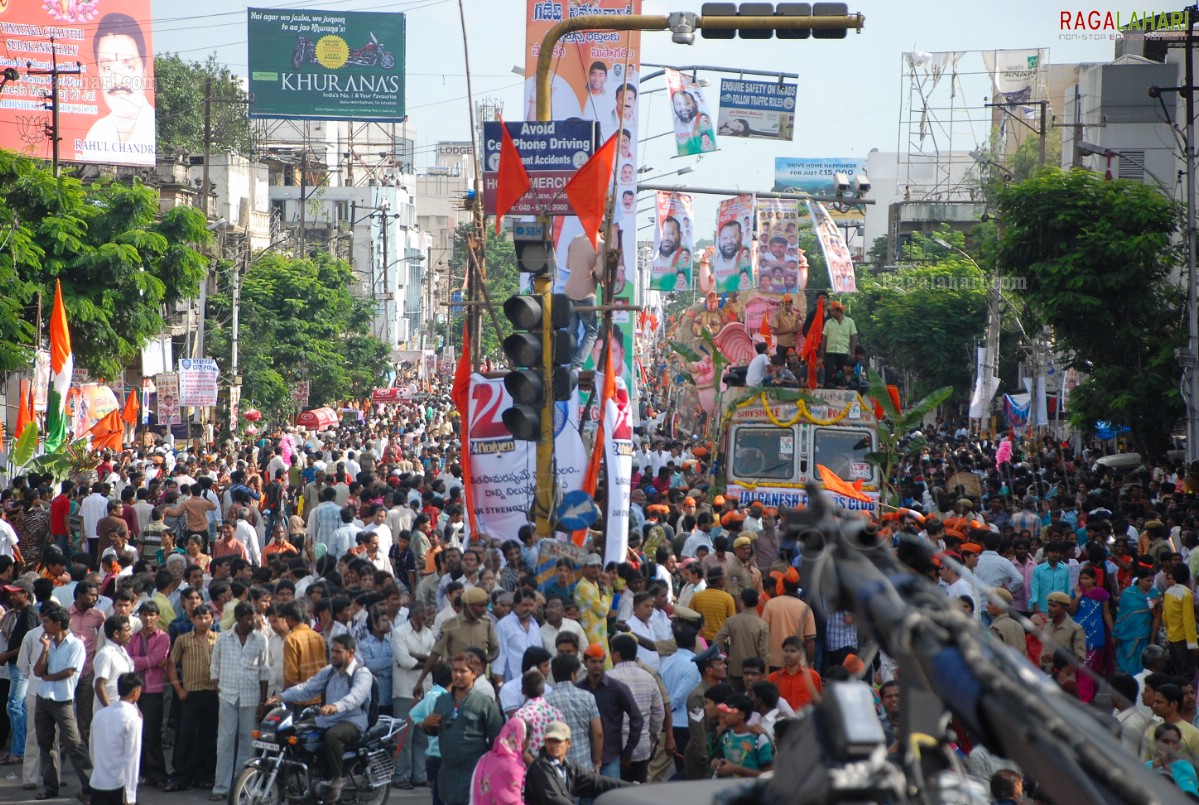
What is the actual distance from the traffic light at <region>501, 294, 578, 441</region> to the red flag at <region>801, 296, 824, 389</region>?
7627mm

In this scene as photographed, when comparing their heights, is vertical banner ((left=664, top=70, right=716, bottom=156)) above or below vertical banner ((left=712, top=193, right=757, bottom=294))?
above

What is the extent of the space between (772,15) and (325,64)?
45.8 meters

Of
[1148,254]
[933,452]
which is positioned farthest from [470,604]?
[933,452]

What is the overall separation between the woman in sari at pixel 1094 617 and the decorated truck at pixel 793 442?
5508 millimetres

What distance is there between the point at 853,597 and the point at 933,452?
103ft

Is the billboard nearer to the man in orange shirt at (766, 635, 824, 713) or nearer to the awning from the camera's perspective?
the awning

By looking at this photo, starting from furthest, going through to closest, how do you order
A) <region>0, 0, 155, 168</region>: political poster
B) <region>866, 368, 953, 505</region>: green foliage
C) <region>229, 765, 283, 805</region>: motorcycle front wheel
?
<region>0, 0, 155, 168</region>: political poster
<region>866, 368, 953, 505</region>: green foliage
<region>229, 765, 283, 805</region>: motorcycle front wheel

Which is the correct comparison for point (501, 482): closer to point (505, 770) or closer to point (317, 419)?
point (505, 770)

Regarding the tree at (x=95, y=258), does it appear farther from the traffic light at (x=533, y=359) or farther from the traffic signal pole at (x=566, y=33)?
the traffic light at (x=533, y=359)

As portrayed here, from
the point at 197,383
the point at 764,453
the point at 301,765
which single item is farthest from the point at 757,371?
the point at 197,383

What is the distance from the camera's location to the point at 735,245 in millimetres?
32875

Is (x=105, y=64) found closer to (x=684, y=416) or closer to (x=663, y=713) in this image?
(x=684, y=416)

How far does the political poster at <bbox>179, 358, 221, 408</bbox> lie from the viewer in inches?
1101

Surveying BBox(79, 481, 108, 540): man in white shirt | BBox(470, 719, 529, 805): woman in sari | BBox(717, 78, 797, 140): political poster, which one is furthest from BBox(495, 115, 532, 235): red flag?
BBox(717, 78, 797, 140): political poster
